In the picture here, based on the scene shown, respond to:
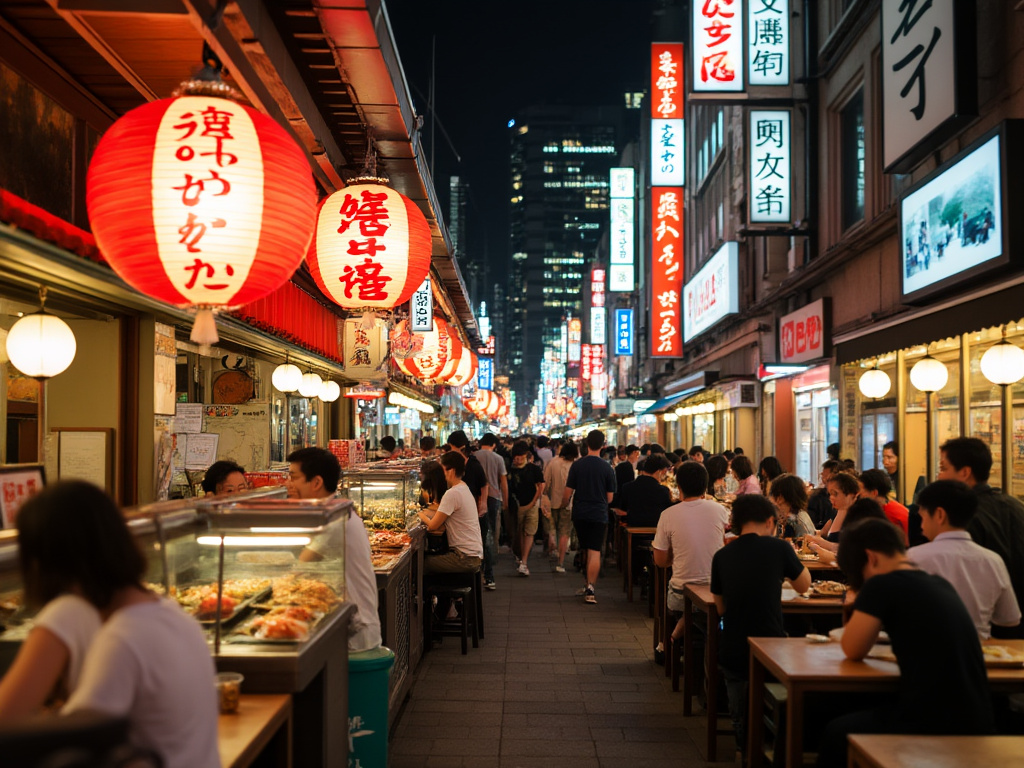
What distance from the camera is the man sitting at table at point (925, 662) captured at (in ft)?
13.8

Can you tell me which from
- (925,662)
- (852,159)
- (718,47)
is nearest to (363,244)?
(925,662)

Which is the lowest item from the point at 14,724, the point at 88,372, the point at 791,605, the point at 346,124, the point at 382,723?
the point at 382,723

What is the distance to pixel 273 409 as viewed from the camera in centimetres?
1473

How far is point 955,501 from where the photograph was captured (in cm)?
539

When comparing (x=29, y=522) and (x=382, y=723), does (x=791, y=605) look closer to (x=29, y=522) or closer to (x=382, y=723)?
(x=382, y=723)

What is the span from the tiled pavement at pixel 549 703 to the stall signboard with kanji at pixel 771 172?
855cm

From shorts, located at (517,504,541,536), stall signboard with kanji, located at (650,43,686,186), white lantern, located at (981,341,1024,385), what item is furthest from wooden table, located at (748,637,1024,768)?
stall signboard with kanji, located at (650,43,686,186)

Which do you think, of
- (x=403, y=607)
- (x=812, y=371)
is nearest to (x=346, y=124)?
(x=403, y=607)

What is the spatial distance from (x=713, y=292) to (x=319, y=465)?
19.2 meters

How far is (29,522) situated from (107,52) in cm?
482

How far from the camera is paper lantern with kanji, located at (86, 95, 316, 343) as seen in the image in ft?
15.0

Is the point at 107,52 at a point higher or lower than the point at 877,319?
higher

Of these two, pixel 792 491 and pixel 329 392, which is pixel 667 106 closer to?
pixel 329 392

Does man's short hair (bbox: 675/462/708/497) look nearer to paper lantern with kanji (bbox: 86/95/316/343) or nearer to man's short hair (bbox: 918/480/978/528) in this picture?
man's short hair (bbox: 918/480/978/528)
